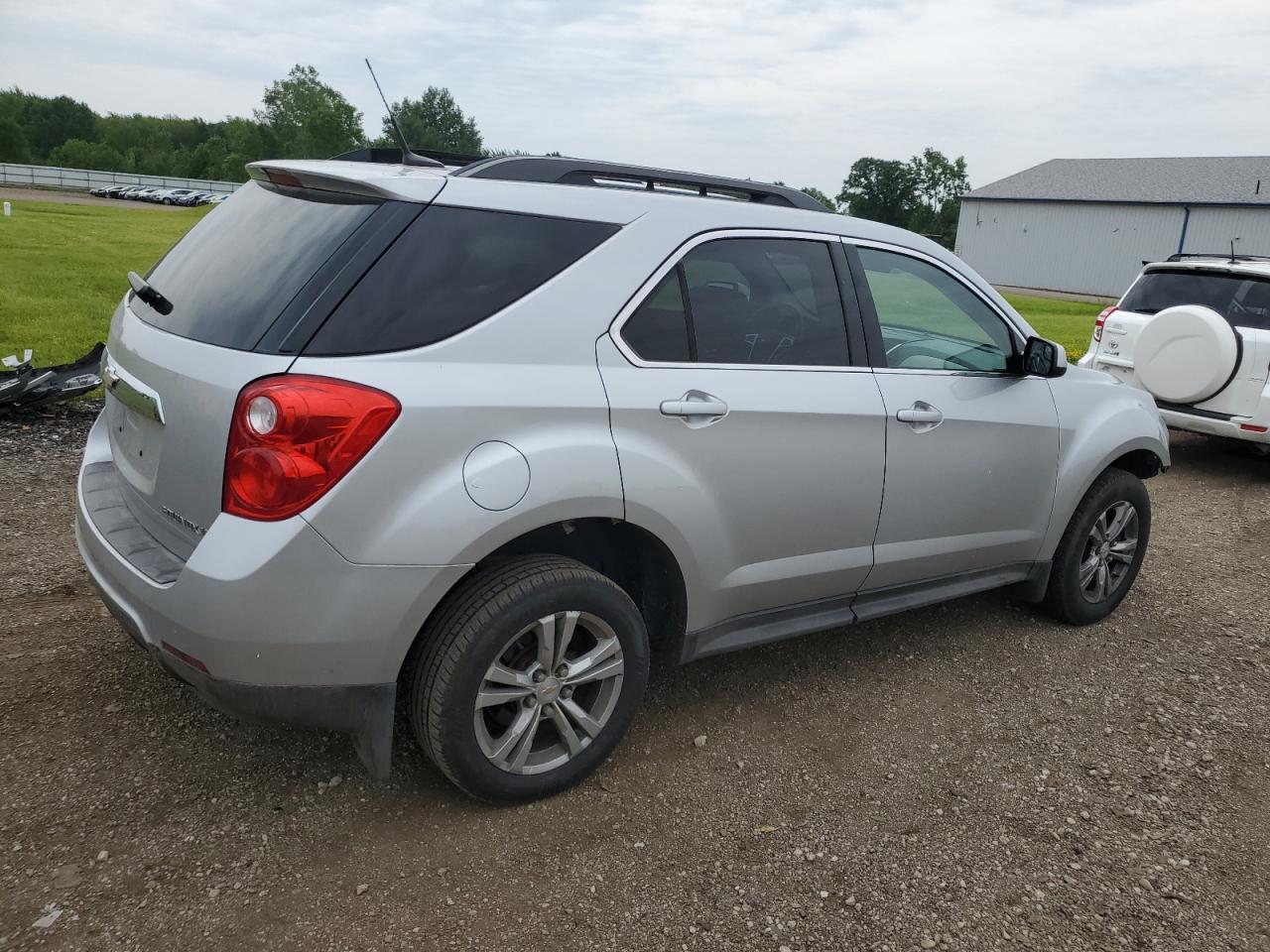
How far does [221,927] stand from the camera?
8.12ft

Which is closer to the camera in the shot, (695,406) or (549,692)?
(549,692)

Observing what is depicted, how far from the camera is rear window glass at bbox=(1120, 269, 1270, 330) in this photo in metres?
7.64

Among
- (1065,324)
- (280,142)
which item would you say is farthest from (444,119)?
(1065,324)

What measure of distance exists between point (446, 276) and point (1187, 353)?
667cm

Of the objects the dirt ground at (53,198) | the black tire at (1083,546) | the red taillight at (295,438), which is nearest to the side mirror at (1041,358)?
the black tire at (1083,546)

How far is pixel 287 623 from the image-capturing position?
2479 millimetres

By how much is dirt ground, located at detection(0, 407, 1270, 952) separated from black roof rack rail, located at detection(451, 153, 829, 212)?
188 cm

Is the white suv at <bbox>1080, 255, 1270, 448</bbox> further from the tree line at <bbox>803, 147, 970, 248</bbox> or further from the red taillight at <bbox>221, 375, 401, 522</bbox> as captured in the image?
the tree line at <bbox>803, 147, 970, 248</bbox>

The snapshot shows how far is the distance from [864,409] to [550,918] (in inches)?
77.1

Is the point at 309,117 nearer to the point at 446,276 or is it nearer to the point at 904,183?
the point at 904,183

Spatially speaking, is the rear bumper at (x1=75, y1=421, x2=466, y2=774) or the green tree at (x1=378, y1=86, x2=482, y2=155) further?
the green tree at (x1=378, y1=86, x2=482, y2=155)

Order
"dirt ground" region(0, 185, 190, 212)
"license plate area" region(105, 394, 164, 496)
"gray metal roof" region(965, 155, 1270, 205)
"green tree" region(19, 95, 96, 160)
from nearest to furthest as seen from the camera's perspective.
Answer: "license plate area" region(105, 394, 164, 496) → "dirt ground" region(0, 185, 190, 212) → "gray metal roof" region(965, 155, 1270, 205) → "green tree" region(19, 95, 96, 160)

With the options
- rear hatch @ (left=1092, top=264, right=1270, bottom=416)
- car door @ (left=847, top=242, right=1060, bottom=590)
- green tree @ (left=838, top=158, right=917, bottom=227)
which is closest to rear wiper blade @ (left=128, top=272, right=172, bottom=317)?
car door @ (left=847, top=242, right=1060, bottom=590)

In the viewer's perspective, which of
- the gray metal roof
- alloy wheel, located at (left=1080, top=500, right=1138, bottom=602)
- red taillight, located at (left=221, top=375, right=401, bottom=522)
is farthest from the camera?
the gray metal roof
